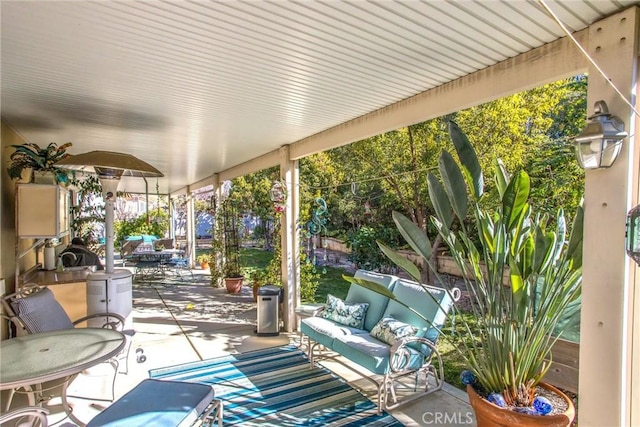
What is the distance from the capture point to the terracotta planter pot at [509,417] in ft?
6.51

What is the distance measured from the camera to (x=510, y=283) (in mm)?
2148

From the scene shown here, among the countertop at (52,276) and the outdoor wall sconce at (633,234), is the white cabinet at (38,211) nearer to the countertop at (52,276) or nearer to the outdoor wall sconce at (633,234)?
the countertop at (52,276)

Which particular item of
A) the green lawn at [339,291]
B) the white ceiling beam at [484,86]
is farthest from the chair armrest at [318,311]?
the white ceiling beam at [484,86]

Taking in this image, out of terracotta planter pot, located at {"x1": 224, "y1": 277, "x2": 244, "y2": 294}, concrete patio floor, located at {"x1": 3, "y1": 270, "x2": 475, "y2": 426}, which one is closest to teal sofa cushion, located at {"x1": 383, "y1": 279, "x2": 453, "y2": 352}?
concrete patio floor, located at {"x1": 3, "y1": 270, "x2": 475, "y2": 426}

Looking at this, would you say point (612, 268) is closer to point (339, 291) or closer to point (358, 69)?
point (358, 69)

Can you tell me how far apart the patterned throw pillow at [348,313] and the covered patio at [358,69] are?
2.01 m

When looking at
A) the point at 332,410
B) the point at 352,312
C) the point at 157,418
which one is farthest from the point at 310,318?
the point at 157,418

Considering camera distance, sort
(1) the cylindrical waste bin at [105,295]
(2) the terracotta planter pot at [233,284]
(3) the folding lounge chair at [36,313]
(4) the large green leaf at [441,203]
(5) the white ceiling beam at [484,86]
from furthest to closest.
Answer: (2) the terracotta planter pot at [233,284]
(1) the cylindrical waste bin at [105,295]
(3) the folding lounge chair at [36,313]
(4) the large green leaf at [441,203]
(5) the white ceiling beam at [484,86]

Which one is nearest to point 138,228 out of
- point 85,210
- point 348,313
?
point 85,210

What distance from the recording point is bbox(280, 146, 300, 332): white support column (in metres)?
5.45

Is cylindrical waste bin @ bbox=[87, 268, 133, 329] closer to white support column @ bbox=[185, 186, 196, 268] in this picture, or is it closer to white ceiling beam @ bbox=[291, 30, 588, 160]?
white ceiling beam @ bbox=[291, 30, 588, 160]

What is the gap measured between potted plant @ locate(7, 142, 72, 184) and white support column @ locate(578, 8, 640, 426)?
521 cm

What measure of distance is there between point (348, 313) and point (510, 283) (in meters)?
2.17

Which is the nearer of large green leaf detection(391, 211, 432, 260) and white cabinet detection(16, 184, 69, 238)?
large green leaf detection(391, 211, 432, 260)
